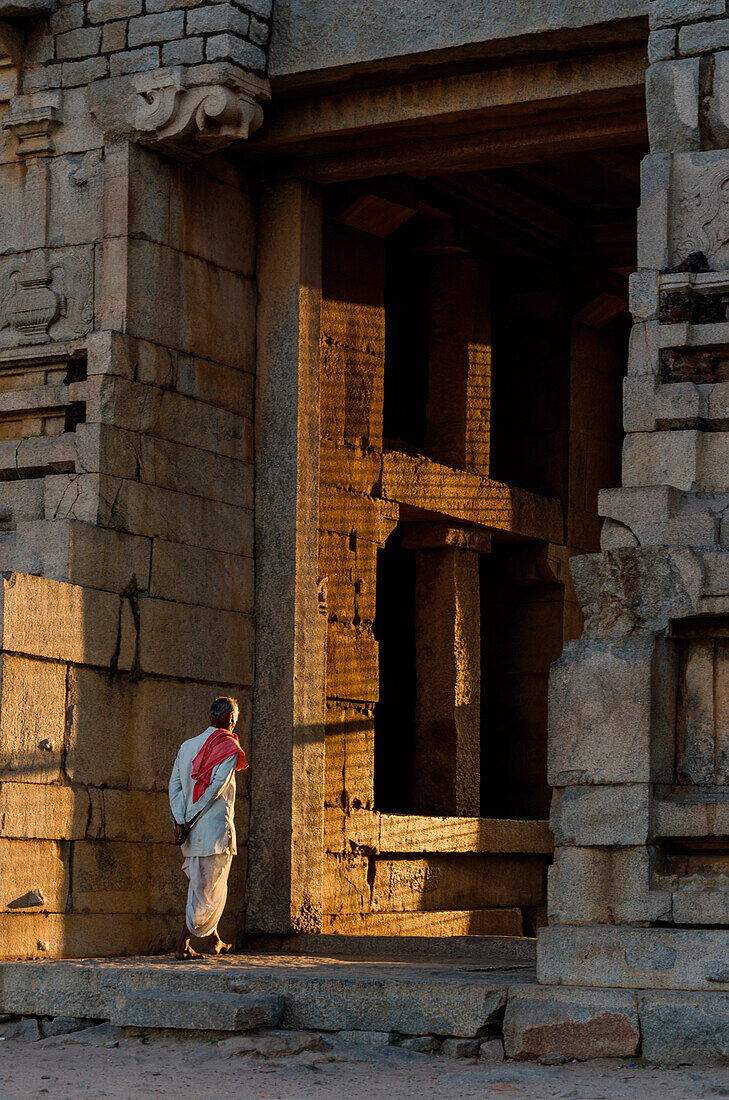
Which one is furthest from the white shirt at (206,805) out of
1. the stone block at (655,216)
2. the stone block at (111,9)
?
the stone block at (111,9)

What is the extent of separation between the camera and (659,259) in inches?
345

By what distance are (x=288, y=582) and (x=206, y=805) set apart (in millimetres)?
2349

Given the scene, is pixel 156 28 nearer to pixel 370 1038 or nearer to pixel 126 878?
pixel 126 878

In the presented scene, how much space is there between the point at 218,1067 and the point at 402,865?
5068mm

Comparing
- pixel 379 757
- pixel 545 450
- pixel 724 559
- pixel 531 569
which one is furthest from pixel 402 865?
pixel 724 559

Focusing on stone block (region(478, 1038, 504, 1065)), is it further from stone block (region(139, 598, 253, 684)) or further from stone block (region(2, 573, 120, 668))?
stone block (region(139, 598, 253, 684))

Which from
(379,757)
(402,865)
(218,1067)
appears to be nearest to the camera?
(218,1067)

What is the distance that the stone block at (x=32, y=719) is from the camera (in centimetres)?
971

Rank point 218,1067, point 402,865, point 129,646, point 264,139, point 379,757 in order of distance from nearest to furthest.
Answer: point 218,1067
point 129,646
point 264,139
point 402,865
point 379,757

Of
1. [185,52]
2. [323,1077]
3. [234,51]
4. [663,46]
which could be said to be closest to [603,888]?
[323,1077]

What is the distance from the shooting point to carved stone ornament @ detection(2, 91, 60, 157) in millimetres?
11125

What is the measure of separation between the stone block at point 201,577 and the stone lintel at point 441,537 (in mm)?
2431

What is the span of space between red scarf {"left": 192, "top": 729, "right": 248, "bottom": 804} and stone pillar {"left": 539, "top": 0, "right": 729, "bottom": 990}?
2117 mm

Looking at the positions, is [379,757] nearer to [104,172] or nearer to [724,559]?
[104,172]
